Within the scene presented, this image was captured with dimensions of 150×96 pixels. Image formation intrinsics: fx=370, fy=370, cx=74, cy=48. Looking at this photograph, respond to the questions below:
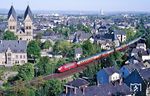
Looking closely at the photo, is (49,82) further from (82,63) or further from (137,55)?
(137,55)

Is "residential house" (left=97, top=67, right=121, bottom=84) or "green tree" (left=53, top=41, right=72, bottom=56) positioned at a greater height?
"residential house" (left=97, top=67, right=121, bottom=84)

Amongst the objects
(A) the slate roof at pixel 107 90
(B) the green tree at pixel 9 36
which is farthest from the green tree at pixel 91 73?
(B) the green tree at pixel 9 36

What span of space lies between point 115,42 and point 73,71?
121 ft

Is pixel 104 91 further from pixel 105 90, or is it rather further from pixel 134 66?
pixel 134 66

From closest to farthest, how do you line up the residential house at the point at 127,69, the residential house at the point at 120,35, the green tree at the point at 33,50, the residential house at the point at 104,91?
the residential house at the point at 104,91 < the residential house at the point at 127,69 < the green tree at the point at 33,50 < the residential house at the point at 120,35

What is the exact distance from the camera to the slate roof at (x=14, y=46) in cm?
5831

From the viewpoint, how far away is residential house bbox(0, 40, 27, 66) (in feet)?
191

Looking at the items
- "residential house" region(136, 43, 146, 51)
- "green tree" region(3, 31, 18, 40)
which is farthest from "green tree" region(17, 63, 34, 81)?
"residential house" region(136, 43, 146, 51)

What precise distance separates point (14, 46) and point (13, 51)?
0.84m

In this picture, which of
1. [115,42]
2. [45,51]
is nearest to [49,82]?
[45,51]

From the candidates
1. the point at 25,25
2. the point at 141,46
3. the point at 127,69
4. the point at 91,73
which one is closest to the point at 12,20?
the point at 25,25

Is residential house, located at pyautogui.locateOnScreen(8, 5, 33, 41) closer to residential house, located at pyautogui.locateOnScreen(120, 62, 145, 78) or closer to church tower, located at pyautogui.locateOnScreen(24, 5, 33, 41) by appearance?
church tower, located at pyautogui.locateOnScreen(24, 5, 33, 41)

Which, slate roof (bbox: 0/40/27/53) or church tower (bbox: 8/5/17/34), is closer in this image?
slate roof (bbox: 0/40/27/53)

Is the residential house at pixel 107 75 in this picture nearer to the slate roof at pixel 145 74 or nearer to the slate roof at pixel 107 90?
the slate roof at pixel 145 74
